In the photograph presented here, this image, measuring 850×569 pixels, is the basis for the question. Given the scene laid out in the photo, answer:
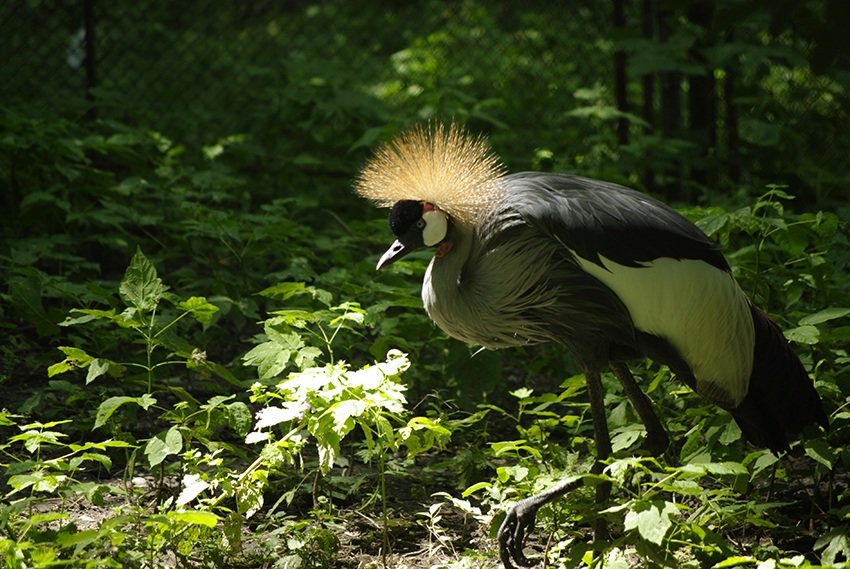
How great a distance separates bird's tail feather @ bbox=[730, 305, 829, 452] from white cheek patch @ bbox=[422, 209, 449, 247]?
0.81 meters

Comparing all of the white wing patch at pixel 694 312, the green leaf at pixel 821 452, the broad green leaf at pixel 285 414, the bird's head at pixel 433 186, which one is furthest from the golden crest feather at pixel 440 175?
the green leaf at pixel 821 452

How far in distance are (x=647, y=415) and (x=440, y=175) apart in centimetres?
80

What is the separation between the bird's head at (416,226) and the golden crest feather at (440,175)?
0.09 ft

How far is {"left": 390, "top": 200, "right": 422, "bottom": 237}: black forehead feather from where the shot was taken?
2.66m

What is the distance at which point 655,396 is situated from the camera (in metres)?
3.10

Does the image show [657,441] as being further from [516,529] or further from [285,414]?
[285,414]

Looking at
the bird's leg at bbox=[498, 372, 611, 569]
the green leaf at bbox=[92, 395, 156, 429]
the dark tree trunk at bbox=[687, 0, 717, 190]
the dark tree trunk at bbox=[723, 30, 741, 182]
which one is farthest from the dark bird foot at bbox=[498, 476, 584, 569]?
the dark tree trunk at bbox=[723, 30, 741, 182]

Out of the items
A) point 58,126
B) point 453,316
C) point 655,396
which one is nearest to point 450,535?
point 453,316

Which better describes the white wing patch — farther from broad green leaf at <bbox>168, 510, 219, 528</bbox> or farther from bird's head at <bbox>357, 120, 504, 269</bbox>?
broad green leaf at <bbox>168, 510, 219, 528</bbox>

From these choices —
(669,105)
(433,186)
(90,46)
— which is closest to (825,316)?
(433,186)

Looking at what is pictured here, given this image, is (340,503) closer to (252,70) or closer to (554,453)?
(554,453)

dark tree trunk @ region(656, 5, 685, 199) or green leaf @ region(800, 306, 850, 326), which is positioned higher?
dark tree trunk @ region(656, 5, 685, 199)

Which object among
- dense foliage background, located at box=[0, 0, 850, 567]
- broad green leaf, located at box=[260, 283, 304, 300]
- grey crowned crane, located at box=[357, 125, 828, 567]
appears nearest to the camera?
dense foliage background, located at box=[0, 0, 850, 567]

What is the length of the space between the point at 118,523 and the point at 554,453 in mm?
1142
